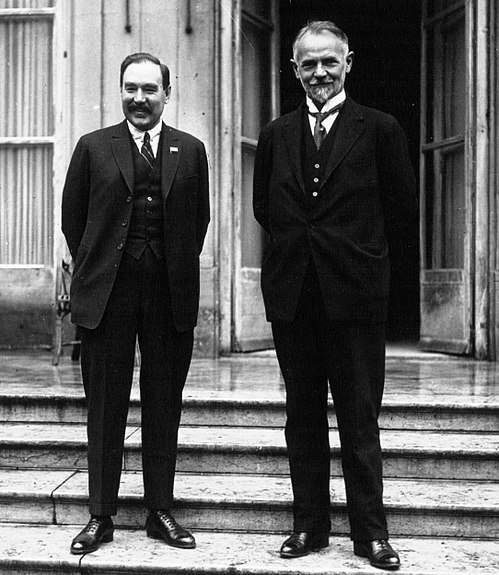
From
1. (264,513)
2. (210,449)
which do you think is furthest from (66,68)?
(264,513)

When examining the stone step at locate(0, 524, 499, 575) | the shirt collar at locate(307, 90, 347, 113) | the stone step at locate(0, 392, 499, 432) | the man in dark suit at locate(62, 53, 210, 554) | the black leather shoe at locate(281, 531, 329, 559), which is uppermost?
the shirt collar at locate(307, 90, 347, 113)

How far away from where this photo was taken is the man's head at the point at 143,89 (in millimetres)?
3521

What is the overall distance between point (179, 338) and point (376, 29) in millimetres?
7450

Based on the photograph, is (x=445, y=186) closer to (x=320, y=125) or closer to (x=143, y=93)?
(x=320, y=125)

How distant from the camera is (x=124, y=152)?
11.9ft

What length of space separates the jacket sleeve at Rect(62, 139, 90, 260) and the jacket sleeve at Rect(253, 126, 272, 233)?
701mm

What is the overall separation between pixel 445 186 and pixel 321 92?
13.6ft

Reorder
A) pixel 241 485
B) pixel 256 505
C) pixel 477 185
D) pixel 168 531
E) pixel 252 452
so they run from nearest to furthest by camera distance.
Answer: pixel 168 531 < pixel 256 505 < pixel 241 485 < pixel 252 452 < pixel 477 185

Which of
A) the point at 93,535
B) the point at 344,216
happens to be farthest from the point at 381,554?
the point at 344,216

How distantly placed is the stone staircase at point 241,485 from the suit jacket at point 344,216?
3.08 feet

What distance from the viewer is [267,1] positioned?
7.62m

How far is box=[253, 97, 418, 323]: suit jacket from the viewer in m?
3.36

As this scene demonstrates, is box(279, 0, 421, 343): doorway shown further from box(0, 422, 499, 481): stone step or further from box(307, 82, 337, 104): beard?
box(307, 82, 337, 104): beard

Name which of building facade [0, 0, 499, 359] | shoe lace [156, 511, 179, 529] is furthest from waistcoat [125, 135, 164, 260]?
building facade [0, 0, 499, 359]
